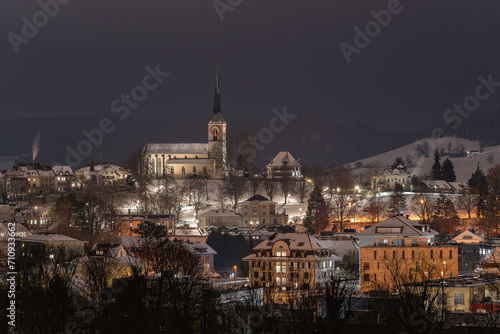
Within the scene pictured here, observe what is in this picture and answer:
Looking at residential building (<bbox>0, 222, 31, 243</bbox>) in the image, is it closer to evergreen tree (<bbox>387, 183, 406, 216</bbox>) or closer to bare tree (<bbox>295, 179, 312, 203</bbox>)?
bare tree (<bbox>295, 179, 312, 203</bbox>)

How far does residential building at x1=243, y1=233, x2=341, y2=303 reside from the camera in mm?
64125

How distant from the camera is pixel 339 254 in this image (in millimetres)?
75062

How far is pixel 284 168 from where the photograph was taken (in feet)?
407

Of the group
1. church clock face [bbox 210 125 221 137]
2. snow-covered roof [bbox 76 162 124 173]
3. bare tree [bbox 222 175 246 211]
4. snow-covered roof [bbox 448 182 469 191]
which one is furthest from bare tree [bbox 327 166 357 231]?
snow-covered roof [bbox 76 162 124 173]

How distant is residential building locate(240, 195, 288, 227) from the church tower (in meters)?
17.5

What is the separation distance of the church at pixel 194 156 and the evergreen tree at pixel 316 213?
22537 millimetres

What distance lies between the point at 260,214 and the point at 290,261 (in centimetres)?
4084

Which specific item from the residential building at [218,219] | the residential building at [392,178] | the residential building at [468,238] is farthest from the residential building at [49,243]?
the residential building at [392,178]

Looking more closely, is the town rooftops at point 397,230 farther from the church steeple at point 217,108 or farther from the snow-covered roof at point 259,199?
the church steeple at point 217,108

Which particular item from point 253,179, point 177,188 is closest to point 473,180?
point 253,179

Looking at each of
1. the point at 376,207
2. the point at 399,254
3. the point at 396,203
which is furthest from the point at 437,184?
the point at 399,254

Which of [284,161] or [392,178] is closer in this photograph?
[284,161]

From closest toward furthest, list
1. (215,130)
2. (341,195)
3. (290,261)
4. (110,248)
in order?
(290,261) < (110,248) < (341,195) < (215,130)

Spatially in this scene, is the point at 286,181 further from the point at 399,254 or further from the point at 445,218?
the point at 399,254
